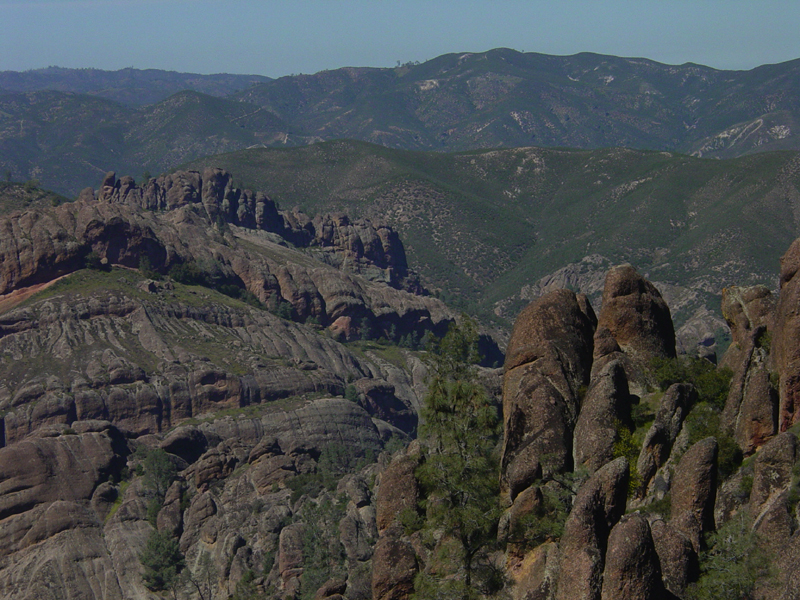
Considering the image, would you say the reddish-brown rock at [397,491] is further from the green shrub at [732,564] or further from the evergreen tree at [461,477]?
the green shrub at [732,564]

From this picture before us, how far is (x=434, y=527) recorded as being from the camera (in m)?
51.8

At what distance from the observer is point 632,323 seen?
5944cm

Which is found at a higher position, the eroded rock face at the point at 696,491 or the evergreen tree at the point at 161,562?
the eroded rock face at the point at 696,491

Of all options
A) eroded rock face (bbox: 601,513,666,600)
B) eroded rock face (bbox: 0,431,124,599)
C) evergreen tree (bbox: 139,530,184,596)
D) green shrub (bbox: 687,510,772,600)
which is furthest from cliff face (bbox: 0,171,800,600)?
evergreen tree (bbox: 139,530,184,596)

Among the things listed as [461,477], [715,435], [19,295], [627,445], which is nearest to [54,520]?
[19,295]

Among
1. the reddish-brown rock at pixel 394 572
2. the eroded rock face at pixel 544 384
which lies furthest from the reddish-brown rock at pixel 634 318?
the reddish-brown rock at pixel 394 572

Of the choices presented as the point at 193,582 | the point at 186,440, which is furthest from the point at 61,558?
the point at 186,440

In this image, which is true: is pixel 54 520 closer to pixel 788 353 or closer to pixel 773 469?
pixel 788 353

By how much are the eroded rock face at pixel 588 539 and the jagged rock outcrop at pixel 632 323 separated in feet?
53.5

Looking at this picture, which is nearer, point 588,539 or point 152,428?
point 588,539

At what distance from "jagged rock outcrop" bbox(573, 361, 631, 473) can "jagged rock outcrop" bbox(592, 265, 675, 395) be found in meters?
6.12

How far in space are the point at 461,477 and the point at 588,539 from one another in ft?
44.5

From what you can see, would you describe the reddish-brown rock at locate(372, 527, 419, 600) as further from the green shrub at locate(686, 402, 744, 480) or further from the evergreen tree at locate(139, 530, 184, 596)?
the evergreen tree at locate(139, 530, 184, 596)

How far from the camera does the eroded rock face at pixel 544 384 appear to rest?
164 ft
